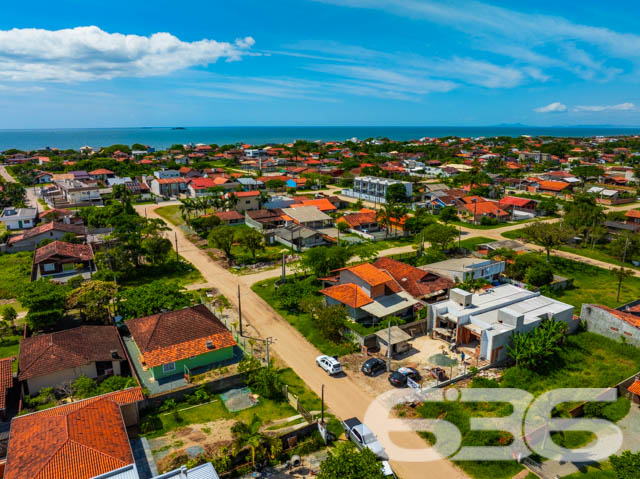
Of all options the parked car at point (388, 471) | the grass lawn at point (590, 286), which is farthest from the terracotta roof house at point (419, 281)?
the parked car at point (388, 471)

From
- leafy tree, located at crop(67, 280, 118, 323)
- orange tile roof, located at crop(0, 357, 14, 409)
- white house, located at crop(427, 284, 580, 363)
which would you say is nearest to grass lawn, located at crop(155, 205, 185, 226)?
leafy tree, located at crop(67, 280, 118, 323)

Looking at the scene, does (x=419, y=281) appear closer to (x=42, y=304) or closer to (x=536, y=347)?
(x=536, y=347)

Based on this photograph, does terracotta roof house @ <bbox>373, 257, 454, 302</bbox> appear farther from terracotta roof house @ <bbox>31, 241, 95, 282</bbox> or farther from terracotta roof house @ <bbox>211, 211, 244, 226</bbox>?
terracotta roof house @ <bbox>211, 211, 244, 226</bbox>

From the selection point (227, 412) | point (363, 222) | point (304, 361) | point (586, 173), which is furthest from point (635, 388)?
point (586, 173)

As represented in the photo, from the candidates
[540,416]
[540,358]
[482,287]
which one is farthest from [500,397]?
[482,287]

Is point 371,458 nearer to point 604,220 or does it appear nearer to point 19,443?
point 19,443

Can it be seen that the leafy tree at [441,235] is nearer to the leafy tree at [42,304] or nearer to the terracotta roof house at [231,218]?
the terracotta roof house at [231,218]
